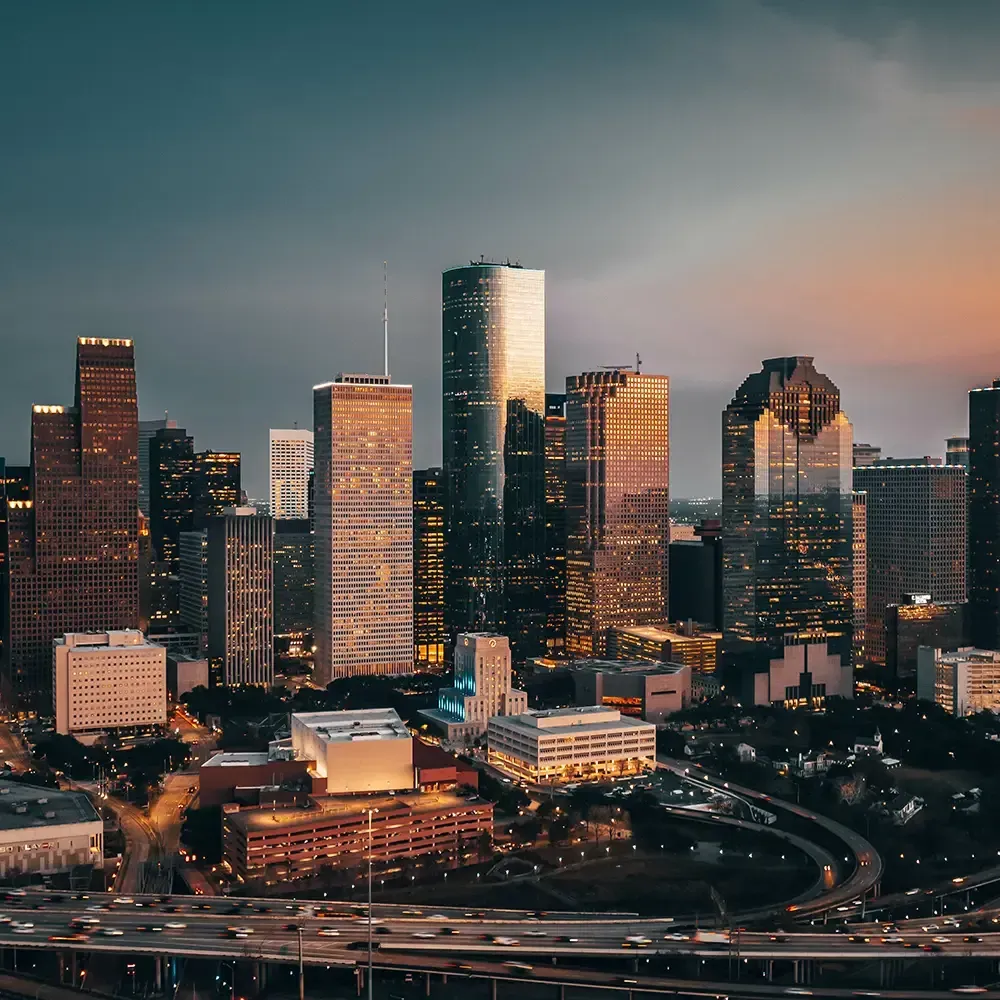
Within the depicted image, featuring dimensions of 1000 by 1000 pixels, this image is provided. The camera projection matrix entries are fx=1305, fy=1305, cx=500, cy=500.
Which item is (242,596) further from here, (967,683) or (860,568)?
(860,568)

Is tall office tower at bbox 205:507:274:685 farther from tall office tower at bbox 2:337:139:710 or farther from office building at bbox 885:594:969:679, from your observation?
office building at bbox 885:594:969:679

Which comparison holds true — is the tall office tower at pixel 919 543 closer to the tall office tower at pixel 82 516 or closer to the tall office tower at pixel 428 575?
the tall office tower at pixel 428 575

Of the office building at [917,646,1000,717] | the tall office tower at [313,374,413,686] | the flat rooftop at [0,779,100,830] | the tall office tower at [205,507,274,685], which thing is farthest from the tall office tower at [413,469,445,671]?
the flat rooftop at [0,779,100,830]

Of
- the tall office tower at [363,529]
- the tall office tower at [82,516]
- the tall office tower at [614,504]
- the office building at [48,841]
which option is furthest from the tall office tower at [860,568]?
the office building at [48,841]

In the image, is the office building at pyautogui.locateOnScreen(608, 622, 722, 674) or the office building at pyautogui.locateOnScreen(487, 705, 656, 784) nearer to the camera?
the office building at pyautogui.locateOnScreen(487, 705, 656, 784)

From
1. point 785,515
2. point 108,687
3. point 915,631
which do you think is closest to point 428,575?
point 785,515

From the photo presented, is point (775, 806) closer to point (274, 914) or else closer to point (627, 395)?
point (274, 914)
